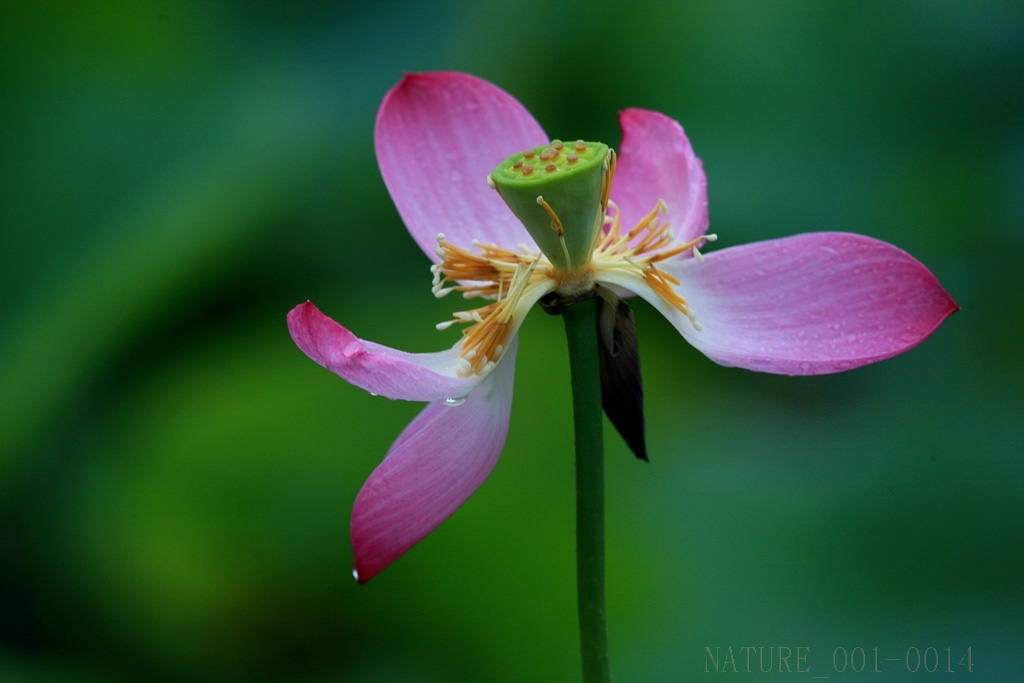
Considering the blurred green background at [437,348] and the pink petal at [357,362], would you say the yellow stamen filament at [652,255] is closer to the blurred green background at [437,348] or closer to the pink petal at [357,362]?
the pink petal at [357,362]

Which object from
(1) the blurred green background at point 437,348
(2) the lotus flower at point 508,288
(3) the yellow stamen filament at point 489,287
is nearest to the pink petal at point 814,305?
(2) the lotus flower at point 508,288

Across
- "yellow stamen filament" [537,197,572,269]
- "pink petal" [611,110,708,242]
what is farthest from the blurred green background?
"yellow stamen filament" [537,197,572,269]

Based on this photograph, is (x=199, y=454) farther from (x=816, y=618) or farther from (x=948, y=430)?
(x=948, y=430)

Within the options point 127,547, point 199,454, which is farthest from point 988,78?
point 127,547

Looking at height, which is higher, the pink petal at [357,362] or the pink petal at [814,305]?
the pink petal at [357,362]

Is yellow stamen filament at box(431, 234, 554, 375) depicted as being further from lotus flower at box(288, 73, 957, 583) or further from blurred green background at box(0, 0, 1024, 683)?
blurred green background at box(0, 0, 1024, 683)

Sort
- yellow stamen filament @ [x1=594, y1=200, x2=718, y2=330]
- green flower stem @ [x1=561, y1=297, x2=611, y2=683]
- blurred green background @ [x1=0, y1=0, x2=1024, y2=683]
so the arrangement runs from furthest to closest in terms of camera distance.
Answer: blurred green background @ [x1=0, y1=0, x2=1024, y2=683] → yellow stamen filament @ [x1=594, y1=200, x2=718, y2=330] → green flower stem @ [x1=561, y1=297, x2=611, y2=683]
